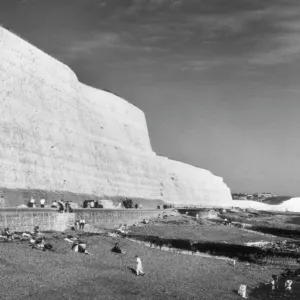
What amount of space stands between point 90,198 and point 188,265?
26109 millimetres

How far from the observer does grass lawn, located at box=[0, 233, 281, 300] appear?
1496 centimetres

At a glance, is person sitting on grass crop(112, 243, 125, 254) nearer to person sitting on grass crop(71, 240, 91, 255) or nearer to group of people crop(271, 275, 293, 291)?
person sitting on grass crop(71, 240, 91, 255)

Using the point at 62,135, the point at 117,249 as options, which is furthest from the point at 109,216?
the point at 117,249

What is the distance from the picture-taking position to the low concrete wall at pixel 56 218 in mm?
24031

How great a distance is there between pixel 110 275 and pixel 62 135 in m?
29.0

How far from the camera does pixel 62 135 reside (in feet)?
149

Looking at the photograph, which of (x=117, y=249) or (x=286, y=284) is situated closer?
(x=286, y=284)

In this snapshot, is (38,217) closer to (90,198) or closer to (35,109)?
(35,109)

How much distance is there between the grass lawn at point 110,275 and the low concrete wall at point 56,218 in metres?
2.43

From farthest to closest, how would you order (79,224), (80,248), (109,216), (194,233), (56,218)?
1. (194,233)
2. (109,216)
3. (79,224)
4. (56,218)
5. (80,248)

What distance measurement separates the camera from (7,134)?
3581 centimetres

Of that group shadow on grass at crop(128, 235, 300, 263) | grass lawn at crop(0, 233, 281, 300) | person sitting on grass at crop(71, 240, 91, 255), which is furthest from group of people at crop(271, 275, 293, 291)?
person sitting on grass at crop(71, 240, 91, 255)

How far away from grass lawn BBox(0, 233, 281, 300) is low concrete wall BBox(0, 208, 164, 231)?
2431 mm

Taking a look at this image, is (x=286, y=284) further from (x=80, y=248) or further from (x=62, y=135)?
(x=62, y=135)
